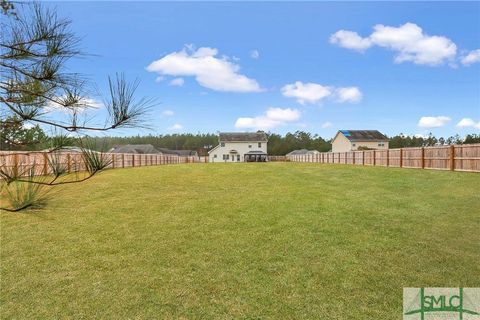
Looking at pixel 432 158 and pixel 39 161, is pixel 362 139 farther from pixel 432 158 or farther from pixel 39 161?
pixel 39 161

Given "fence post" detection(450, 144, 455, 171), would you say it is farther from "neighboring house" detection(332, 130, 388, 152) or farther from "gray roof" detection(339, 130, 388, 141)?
"gray roof" detection(339, 130, 388, 141)

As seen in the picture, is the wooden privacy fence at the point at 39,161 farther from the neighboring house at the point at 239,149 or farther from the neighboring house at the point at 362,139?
the neighboring house at the point at 239,149

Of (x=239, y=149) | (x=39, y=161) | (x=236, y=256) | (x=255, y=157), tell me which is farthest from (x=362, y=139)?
(x=39, y=161)

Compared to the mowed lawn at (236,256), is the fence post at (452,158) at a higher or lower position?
higher

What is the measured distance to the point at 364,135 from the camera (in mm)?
43688

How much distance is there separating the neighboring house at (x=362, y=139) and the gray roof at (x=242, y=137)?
496 inches

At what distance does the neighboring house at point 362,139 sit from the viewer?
4256 cm

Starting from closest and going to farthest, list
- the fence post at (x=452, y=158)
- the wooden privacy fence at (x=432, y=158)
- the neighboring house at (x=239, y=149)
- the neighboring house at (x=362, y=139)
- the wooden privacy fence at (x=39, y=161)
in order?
the wooden privacy fence at (x=39, y=161) < the wooden privacy fence at (x=432, y=158) < the fence post at (x=452, y=158) < the neighboring house at (x=362, y=139) < the neighboring house at (x=239, y=149)

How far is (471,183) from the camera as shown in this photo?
10.4 m

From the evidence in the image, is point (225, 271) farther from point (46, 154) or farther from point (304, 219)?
point (46, 154)

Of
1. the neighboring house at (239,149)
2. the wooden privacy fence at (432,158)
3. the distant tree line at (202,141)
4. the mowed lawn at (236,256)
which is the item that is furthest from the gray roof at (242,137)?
the mowed lawn at (236,256)

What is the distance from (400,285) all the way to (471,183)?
346 inches

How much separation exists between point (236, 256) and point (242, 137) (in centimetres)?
4410

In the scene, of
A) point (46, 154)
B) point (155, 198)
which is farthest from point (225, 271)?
point (155, 198)
